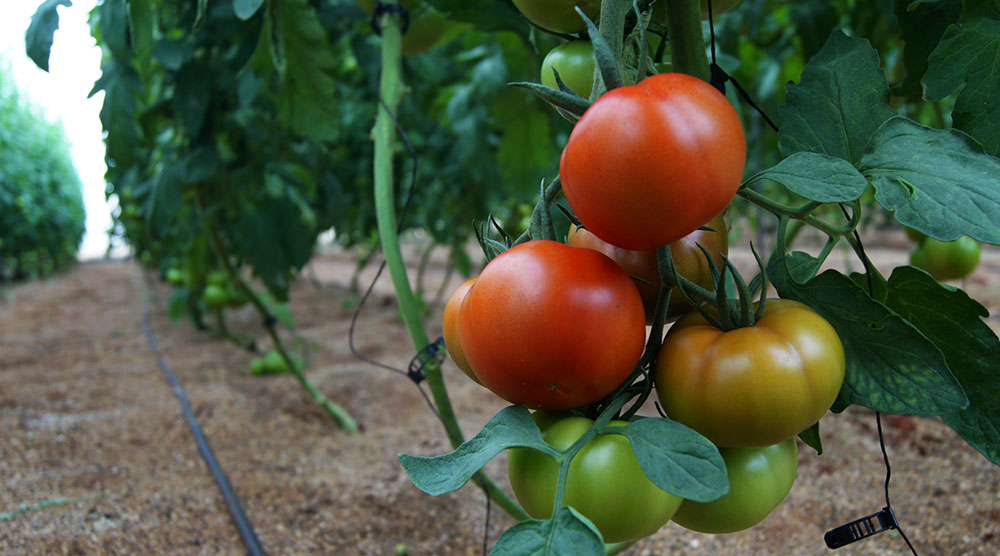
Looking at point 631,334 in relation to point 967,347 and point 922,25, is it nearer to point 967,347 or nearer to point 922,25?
point 967,347

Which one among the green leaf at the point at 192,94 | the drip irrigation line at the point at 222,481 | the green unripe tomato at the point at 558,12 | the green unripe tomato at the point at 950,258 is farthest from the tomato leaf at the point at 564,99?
the green leaf at the point at 192,94

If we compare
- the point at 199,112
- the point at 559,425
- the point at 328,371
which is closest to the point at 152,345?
the point at 328,371

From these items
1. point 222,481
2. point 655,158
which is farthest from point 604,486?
point 222,481

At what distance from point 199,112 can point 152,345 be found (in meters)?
2.24

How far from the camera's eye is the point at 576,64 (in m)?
0.45

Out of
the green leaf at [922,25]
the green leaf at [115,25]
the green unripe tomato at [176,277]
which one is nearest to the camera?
the green leaf at [922,25]

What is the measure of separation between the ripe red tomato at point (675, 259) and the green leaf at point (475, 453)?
11cm

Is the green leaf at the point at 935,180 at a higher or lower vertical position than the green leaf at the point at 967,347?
higher

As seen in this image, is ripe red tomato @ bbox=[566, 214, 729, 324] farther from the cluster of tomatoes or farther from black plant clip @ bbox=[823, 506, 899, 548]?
black plant clip @ bbox=[823, 506, 899, 548]

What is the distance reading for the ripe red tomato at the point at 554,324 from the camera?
0.33 m

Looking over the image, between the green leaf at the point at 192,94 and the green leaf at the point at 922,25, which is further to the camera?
the green leaf at the point at 192,94

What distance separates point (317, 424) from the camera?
202cm

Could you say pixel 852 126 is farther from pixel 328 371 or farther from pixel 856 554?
pixel 328 371

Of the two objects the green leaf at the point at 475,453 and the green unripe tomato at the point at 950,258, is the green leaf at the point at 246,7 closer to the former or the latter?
the green leaf at the point at 475,453
